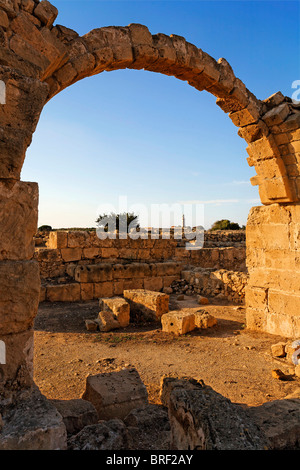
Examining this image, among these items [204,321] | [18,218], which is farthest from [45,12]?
[204,321]

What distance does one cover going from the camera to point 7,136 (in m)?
2.23

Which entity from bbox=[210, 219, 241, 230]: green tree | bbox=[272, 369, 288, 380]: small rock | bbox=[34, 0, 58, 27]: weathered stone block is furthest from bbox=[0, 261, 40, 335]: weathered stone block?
bbox=[210, 219, 241, 230]: green tree

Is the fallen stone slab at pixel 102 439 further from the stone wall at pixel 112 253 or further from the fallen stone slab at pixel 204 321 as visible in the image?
the stone wall at pixel 112 253

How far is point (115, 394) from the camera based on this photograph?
298cm

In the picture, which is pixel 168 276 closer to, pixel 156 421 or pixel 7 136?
pixel 156 421

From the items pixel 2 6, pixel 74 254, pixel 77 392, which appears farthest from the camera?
pixel 74 254

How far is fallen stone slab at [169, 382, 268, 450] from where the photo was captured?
5.59 ft

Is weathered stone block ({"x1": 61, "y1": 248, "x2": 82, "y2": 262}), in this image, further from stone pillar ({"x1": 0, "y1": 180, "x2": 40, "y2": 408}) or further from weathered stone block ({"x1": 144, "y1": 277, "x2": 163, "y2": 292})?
stone pillar ({"x1": 0, "y1": 180, "x2": 40, "y2": 408})

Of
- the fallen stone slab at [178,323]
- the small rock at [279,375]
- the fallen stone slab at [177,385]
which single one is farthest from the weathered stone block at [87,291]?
the fallen stone slab at [177,385]

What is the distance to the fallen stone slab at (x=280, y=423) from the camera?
2.02 meters

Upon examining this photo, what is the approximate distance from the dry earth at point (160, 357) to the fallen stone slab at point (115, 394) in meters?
0.47

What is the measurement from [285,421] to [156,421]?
3.25 ft

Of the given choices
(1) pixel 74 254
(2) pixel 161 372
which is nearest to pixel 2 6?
(2) pixel 161 372

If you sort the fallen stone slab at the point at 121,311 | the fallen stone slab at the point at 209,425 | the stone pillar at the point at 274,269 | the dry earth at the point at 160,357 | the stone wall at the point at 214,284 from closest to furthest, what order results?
the fallen stone slab at the point at 209,425 → the dry earth at the point at 160,357 → the stone pillar at the point at 274,269 → the fallen stone slab at the point at 121,311 → the stone wall at the point at 214,284
